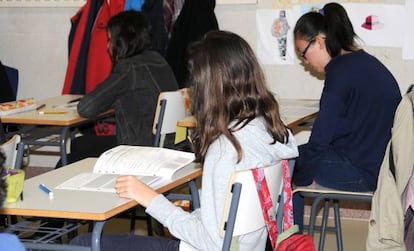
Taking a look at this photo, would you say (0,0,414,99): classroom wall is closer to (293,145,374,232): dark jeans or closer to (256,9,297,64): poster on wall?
(256,9,297,64): poster on wall

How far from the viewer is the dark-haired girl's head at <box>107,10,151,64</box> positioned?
13.6 feet

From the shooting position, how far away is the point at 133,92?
4098 mm

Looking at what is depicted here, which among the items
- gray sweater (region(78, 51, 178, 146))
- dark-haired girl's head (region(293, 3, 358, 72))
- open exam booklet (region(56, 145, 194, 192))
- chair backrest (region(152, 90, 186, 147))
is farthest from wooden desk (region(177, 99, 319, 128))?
open exam booklet (region(56, 145, 194, 192))

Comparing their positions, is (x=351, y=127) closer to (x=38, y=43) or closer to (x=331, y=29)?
(x=331, y=29)

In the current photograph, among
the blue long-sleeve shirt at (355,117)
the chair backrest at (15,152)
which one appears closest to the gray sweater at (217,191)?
the chair backrest at (15,152)

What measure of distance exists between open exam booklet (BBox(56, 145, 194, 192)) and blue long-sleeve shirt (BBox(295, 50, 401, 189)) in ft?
2.56

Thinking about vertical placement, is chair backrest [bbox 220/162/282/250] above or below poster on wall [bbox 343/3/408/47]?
below

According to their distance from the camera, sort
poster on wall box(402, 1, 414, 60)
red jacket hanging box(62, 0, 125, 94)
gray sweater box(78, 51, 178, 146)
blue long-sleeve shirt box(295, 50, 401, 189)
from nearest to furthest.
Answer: blue long-sleeve shirt box(295, 50, 401, 189), gray sweater box(78, 51, 178, 146), poster on wall box(402, 1, 414, 60), red jacket hanging box(62, 0, 125, 94)

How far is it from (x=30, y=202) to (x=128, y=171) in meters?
0.42

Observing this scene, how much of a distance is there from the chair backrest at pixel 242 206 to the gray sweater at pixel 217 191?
29 mm

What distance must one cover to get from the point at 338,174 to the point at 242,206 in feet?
4.16

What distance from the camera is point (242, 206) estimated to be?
2.29 m

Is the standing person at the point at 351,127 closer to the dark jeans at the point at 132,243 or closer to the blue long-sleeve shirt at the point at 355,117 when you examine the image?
the blue long-sleeve shirt at the point at 355,117

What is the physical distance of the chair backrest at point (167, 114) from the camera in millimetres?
3924
